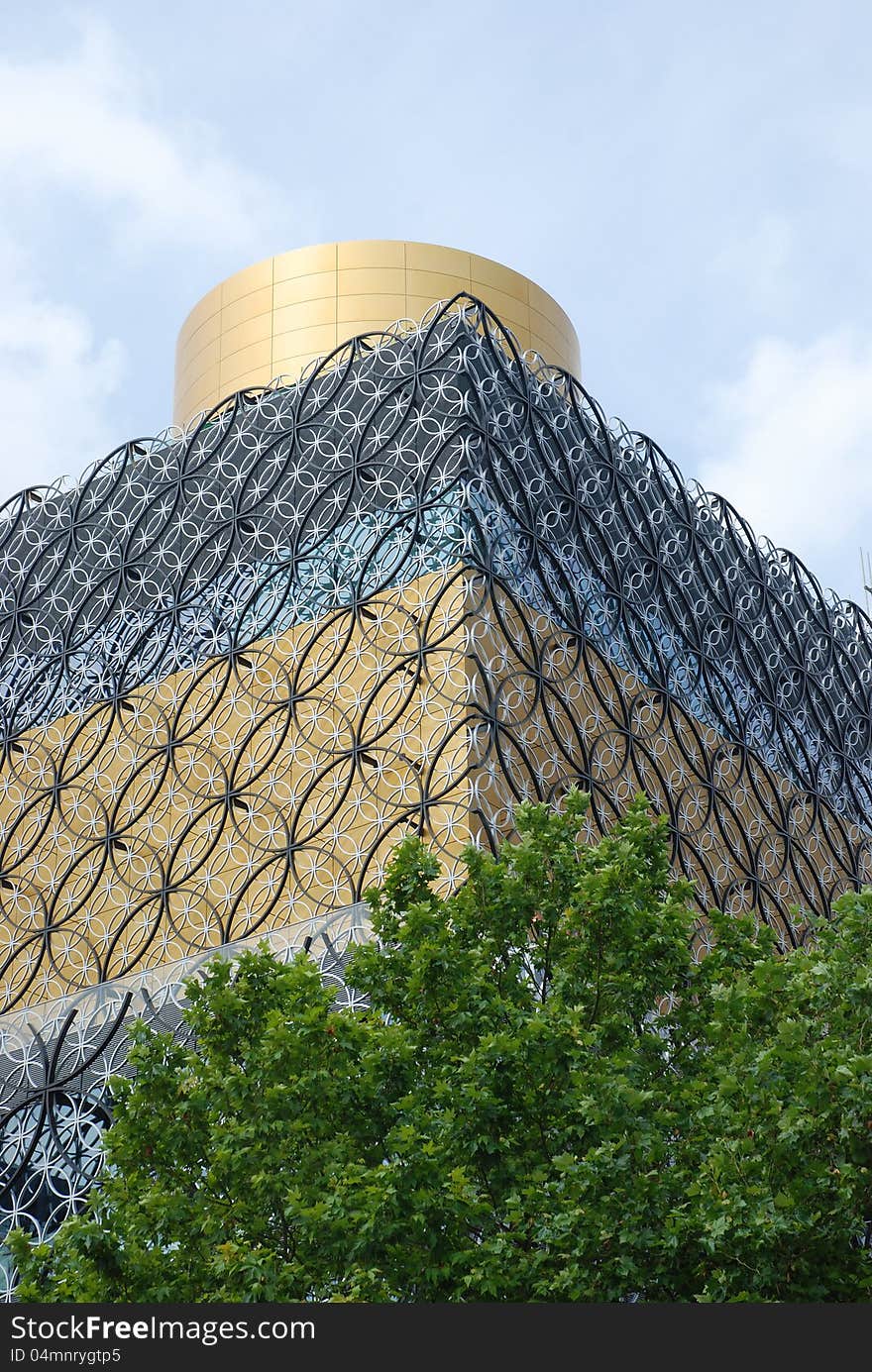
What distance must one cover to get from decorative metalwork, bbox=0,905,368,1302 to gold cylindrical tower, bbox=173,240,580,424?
1976 cm

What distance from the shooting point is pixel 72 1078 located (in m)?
25.9

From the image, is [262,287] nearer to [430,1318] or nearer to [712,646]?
[712,646]

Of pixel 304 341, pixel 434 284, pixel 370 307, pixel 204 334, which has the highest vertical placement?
pixel 204 334

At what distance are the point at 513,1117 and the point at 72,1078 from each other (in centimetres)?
1351

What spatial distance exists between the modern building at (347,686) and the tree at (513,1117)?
29.2 ft

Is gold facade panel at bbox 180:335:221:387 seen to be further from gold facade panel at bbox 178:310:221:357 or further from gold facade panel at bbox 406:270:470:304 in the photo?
gold facade panel at bbox 406:270:470:304

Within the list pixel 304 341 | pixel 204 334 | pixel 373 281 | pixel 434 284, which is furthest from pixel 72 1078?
pixel 204 334

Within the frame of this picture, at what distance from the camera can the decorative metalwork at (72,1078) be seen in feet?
81.7

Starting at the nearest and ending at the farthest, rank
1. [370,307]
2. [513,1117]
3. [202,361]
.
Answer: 1. [513,1117]
2. [370,307]
3. [202,361]

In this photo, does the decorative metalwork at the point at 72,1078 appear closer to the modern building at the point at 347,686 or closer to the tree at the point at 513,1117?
the modern building at the point at 347,686

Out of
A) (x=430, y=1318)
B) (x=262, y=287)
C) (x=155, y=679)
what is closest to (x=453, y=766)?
(x=155, y=679)

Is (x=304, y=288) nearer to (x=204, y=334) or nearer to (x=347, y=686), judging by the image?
(x=204, y=334)

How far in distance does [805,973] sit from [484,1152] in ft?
10.7

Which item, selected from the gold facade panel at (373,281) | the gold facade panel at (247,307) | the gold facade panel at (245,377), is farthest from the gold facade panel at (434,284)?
the gold facade panel at (245,377)
